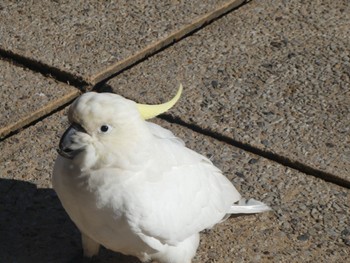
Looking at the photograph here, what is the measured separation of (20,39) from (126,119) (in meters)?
2.02

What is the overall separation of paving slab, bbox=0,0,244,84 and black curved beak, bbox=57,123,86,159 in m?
1.54

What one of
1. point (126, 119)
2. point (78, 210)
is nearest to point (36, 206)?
point (78, 210)

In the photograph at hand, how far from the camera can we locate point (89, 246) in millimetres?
3375

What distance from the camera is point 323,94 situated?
4.49 m

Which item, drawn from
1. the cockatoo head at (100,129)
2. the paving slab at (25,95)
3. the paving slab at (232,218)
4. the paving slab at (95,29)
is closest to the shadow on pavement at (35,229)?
the paving slab at (232,218)

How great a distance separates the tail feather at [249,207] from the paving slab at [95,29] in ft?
4.10

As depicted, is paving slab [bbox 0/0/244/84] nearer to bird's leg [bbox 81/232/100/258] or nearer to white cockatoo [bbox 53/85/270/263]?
bird's leg [bbox 81/232/100/258]

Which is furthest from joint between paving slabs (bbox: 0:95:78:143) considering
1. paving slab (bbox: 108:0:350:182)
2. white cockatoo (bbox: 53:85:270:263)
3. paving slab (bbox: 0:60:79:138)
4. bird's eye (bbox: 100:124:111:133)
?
bird's eye (bbox: 100:124:111:133)

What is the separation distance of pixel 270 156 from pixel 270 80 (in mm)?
687

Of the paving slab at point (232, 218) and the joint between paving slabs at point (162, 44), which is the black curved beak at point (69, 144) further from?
the joint between paving slabs at point (162, 44)

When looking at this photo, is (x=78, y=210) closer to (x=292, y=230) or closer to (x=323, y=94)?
(x=292, y=230)

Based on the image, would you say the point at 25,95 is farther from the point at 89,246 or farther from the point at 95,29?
the point at 89,246

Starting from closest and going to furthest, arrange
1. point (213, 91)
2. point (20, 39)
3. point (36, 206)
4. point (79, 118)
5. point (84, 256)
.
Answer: point (79, 118) < point (84, 256) < point (36, 206) < point (213, 91) < point (20, 39)

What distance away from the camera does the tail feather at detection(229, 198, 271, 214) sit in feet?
11.8
